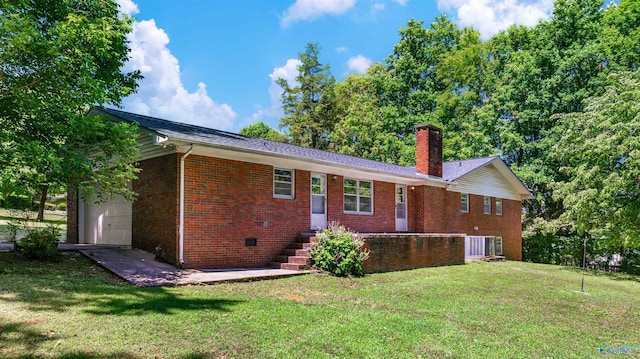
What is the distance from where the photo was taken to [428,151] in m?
18.8

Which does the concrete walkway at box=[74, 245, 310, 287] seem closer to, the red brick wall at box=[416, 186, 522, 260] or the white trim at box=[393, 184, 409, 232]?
the white trim at box=[393, 184, 409, 232]

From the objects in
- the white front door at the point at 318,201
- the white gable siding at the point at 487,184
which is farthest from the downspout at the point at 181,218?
the white gable siding at the point at 487,184

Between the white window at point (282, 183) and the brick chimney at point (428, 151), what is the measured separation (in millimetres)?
8115

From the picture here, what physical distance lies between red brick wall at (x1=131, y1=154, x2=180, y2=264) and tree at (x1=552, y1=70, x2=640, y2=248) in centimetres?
1549

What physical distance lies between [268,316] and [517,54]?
28629 millimetres

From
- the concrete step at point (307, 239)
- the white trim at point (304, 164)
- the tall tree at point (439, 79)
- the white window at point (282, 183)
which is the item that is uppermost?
the tall tree at point (439, 79)

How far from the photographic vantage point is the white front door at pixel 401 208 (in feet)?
57.5

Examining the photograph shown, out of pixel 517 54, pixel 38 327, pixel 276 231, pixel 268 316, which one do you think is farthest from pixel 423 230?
pixel 517 54

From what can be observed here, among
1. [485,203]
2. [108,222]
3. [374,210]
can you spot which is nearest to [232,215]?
[108,222]

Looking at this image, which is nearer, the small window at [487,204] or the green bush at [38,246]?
the green bush at [38,246]

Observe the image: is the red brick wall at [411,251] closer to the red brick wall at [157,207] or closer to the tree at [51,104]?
the red brick wall at [157,207]

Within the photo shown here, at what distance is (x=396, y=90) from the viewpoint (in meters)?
35.5

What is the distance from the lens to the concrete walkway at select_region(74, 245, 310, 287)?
28.2ft

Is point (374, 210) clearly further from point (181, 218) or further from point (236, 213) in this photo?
point (181, 218)
